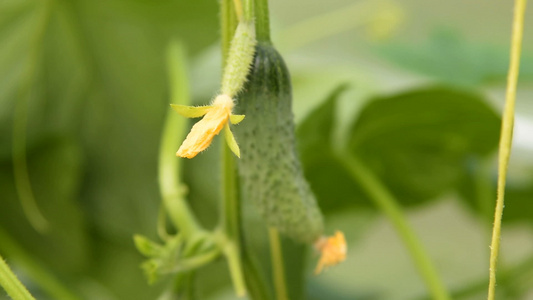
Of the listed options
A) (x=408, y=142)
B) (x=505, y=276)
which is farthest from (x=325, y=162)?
(x=505, y=276)

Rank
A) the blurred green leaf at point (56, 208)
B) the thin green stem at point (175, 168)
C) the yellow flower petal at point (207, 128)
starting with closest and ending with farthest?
the yellow flower petal at point (207, 128)
the thin green stem at point (175, 168)
the blurred green leaf at point (56, 208)

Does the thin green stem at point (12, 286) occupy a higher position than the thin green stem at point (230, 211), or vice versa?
the thin green stem at point (230, 211)

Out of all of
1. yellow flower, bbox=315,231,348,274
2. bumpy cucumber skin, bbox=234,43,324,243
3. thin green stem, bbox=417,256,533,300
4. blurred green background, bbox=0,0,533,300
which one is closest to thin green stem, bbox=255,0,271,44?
bumpy cucumber skin, bbox=234,43,324,243

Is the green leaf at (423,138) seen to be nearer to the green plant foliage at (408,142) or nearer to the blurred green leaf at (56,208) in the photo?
the green plant foliage at (408,142)

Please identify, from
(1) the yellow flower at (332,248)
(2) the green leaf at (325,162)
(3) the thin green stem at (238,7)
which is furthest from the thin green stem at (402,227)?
(3) the thin green stem at (238,7)

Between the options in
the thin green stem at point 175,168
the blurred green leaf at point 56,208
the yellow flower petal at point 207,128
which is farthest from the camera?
the blurred green leaf at point 56,208
